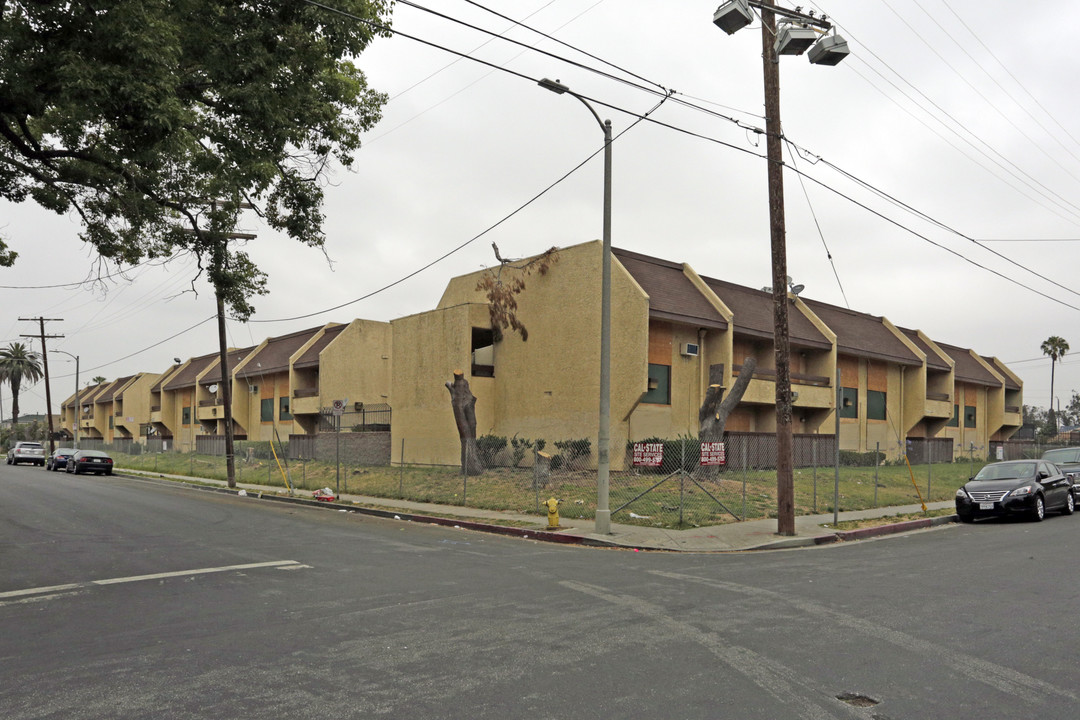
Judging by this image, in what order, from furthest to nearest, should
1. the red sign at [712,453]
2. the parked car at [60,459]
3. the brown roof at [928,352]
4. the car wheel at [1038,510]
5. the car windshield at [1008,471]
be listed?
the brown roof at [928,352] < the parked car at [60,459] < the car windshield at [1008,471] < the car wheel at [1038,510] < the red sign at [712,453]

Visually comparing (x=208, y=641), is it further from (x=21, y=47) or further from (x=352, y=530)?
(x=352, y=530)

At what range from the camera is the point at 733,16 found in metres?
13.4

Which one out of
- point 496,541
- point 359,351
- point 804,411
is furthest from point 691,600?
point 359,351

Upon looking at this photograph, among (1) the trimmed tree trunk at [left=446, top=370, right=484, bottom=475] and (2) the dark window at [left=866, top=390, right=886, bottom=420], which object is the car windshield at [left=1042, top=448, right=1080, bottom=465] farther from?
(1) the trimmed tree trunk at [left=446, top=370, right=484, bottom=475]

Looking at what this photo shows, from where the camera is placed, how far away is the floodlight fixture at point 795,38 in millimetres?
14023

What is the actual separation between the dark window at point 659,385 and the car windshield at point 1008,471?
1066 cm

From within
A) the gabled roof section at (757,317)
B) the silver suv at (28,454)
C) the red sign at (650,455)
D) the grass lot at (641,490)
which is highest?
the gabled roof section at (757,317)

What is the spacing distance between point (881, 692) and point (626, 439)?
21.1 meters

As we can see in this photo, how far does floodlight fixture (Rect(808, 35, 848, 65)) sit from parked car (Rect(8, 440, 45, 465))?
53092 mm

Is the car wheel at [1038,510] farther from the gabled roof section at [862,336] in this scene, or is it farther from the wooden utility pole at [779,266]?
the gabled roof section at [862,336]

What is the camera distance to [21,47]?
962 cm

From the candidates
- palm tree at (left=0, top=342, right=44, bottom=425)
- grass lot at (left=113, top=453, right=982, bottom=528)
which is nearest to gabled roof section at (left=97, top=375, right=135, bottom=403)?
palm tree at (left=0, top=342, right=44, bottom=425)

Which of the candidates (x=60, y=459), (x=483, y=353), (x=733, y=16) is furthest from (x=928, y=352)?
(x=60, y=459)

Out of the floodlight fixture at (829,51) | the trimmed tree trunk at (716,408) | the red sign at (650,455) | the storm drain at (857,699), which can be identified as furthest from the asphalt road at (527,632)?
the trimmed tree trunk at (716,408)
